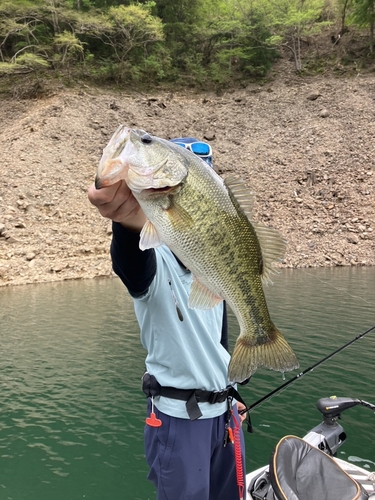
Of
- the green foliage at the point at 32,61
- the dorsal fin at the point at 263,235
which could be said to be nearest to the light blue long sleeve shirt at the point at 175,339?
the dorsal fin at the point at 263,235

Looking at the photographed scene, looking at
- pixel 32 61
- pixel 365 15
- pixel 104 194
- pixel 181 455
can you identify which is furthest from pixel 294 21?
pixel 181 455

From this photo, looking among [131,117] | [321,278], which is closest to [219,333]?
[321,278]

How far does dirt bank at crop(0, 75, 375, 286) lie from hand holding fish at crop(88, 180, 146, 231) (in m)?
21.0

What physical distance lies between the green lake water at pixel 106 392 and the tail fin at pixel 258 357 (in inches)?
175

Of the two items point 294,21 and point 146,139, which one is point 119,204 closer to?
point 146,139

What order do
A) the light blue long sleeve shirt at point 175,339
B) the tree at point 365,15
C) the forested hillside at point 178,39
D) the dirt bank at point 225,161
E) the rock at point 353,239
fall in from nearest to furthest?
the light blue long sleeve shirt at point 175,339 < the dirt bank at point 225,161 < the rock at point 353,239 < the forested hillside at point 178,39 < the tree at point 365,15

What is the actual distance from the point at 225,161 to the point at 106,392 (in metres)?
25.7

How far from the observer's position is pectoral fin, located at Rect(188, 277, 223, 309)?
2191mm

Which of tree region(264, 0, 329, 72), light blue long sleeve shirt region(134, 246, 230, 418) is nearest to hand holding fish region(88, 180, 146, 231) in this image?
light blue long sleeve shirt region(134, 246, 230, 418)

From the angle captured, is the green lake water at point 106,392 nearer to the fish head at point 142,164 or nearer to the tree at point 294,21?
the fish head at point 142,164

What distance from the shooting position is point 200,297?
2203 millimetres

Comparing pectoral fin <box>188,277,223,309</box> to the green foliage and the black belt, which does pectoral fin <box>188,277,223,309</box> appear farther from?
the green foliage

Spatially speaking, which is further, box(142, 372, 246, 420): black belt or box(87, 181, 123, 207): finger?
box(142, 372, 246, 420): black belt

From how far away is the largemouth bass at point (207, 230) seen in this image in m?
1.95
